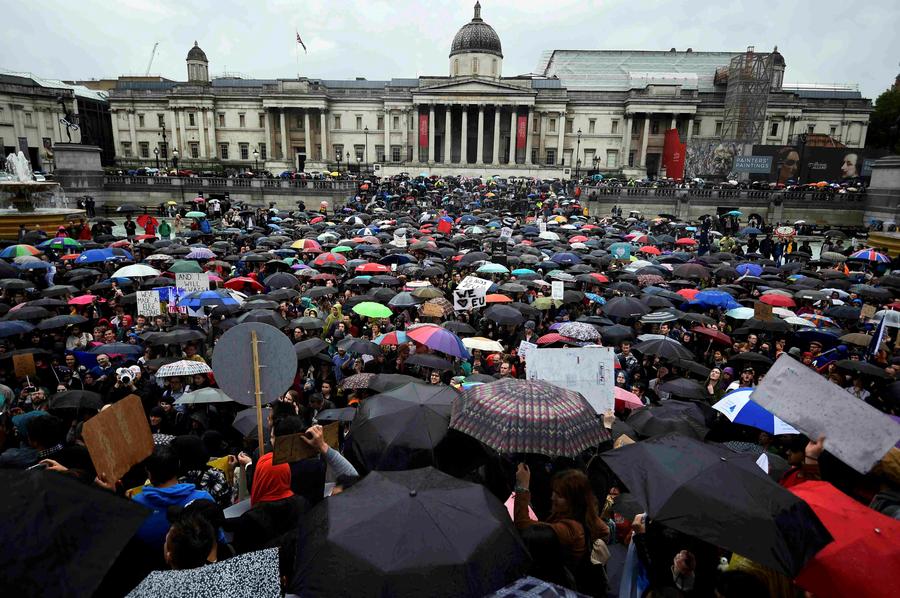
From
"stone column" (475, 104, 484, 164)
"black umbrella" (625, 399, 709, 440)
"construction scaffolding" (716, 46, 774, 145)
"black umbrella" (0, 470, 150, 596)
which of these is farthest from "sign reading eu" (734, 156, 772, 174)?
"black umbrella" (0, 470, 150, 596)

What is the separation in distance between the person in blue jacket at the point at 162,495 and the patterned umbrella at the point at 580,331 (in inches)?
273

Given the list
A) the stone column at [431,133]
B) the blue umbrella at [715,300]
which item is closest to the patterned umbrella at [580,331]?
the blue umbrella at [715,300]

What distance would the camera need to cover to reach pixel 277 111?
258 ft

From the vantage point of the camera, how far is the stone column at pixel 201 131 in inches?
3076

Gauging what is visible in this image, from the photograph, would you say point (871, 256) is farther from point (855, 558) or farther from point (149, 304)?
point (149, 304)

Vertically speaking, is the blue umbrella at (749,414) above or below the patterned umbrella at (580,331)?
above

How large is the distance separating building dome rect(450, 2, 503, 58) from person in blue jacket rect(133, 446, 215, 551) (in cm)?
8195

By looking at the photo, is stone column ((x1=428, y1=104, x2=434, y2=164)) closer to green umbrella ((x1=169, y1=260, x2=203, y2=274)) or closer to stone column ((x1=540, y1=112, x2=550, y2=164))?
stone column ((x1=540, y1=112, x2=550, y2=164))

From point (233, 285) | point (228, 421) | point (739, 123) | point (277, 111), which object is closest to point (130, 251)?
point (233, 285)

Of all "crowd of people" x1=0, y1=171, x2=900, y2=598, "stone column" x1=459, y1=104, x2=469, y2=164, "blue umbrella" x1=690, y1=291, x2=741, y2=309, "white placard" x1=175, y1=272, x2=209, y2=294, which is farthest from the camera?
"stone column" x1=459, y1=104, x2=469, y2=164

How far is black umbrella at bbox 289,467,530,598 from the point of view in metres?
2.82

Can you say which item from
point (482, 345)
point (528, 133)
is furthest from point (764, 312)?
point (528, 133)

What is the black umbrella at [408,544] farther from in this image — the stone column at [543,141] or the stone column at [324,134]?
the stone column at [324,134]

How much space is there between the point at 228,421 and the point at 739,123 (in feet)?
213
